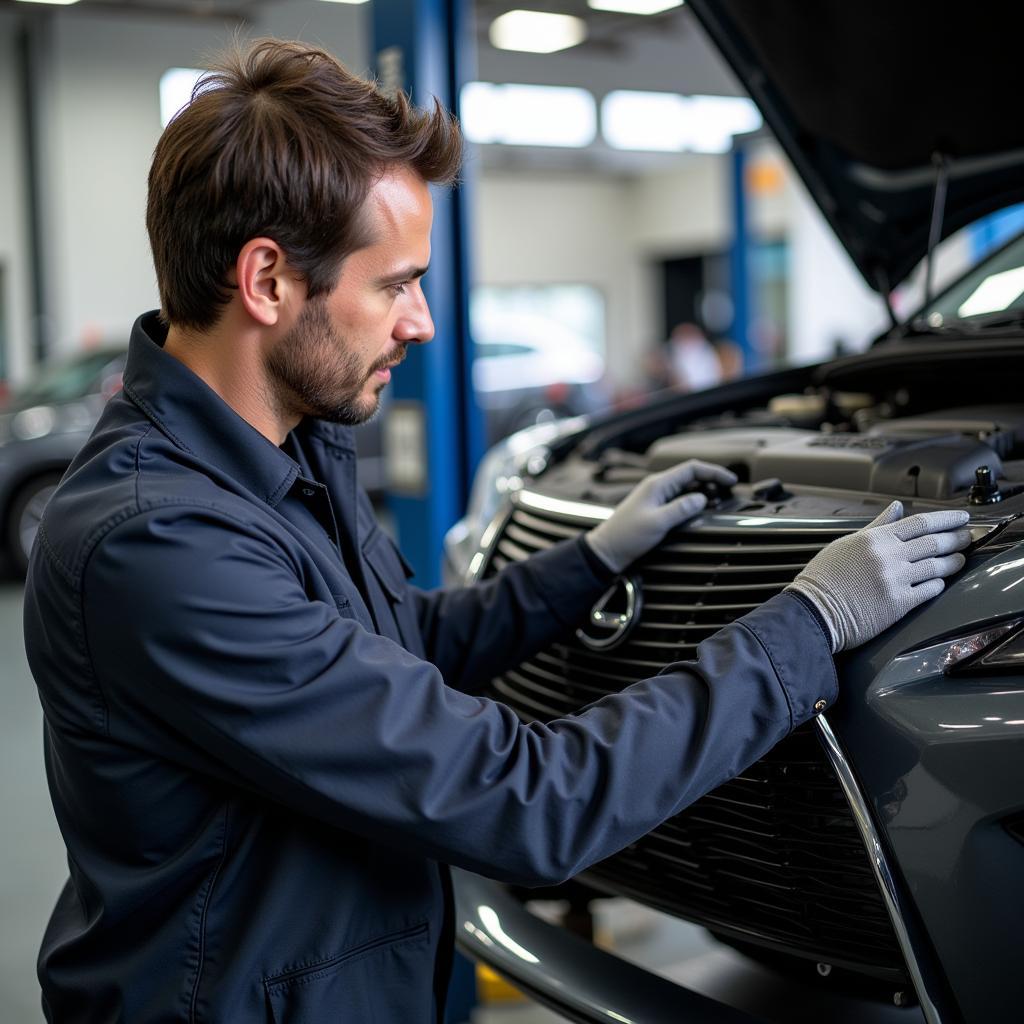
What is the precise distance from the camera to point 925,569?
4.12 ft

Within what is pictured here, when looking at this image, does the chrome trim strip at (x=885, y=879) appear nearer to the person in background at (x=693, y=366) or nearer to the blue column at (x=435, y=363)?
the blue column at (x=435, y=363)

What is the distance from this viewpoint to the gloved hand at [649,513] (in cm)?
160

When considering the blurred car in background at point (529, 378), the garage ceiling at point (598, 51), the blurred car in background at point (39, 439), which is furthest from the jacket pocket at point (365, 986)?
the blurred car in background at point (529, 378)

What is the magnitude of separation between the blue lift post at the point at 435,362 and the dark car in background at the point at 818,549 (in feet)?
1.76

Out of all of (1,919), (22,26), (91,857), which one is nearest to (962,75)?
(91,857)

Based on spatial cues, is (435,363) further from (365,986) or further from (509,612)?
(365,986)

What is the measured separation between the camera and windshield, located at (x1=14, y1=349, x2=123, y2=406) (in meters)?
7.24

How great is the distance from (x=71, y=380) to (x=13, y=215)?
4.53 m

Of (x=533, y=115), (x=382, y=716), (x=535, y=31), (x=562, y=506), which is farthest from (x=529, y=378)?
(x=382, y=716)

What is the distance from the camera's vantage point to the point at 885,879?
1.24 metres

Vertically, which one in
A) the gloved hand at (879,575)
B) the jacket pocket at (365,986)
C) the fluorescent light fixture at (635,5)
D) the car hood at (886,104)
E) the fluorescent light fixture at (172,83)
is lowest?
the jacket pocket at (365,986)

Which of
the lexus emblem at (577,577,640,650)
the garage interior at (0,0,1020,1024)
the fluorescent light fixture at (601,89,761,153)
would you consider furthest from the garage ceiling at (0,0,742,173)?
the lexus emblem at (577,577,640,650)

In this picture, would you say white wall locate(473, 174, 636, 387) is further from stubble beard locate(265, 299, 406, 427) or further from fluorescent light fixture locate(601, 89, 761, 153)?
stubble beard locate(265, 299, 406, 427)

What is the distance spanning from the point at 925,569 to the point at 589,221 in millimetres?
17357
